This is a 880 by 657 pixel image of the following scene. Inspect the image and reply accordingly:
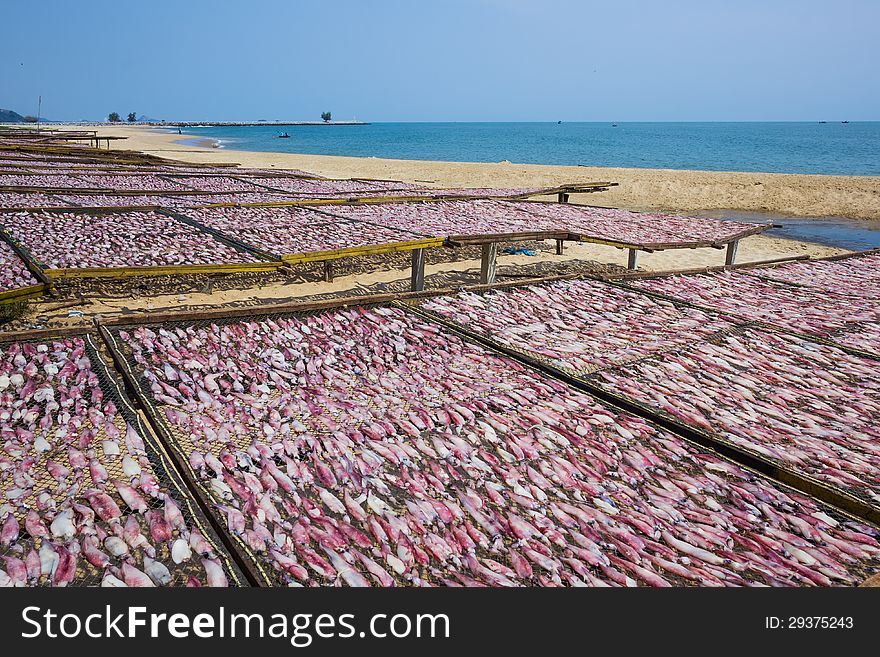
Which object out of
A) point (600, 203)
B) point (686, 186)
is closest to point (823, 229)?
point (600, 203)

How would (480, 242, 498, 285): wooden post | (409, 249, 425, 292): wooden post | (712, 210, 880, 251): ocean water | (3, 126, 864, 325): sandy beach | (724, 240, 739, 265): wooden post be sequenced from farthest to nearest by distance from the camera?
(712, 210, 880, 251): ocean water → (724, 240, 739, 265): wooden post → (480, 242, 498, 285): wooden post → (409, 249, 425, 292): wooden post → (3, 126, 864, 325): sandy beach

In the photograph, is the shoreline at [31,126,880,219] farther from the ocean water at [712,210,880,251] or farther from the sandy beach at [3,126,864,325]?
the ocean water at [712,210,880,251]

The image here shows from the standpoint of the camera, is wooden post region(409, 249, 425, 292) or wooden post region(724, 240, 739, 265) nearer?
wooden post region(409, 249, 425, 292)

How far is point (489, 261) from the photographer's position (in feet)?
36.9

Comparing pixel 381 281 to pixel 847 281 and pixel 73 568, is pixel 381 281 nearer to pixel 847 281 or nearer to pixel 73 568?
pixel 847 281

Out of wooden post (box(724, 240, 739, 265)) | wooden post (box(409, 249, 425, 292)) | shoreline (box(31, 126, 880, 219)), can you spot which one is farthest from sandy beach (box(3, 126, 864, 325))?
wooden post (box(409, 249, 425, 292))

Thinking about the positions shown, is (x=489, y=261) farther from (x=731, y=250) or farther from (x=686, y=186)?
(x=686, y=186)

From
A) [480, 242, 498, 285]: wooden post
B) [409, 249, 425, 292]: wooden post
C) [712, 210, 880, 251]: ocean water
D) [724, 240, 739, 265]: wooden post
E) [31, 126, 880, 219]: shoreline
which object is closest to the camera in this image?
[409, 249, 425, 292]: wooden post

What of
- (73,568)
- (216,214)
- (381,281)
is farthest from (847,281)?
(216,214)

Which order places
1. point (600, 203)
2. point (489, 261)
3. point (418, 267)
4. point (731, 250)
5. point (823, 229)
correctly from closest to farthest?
point (418, 267) → point (489, 261) → point (731, 250) → point (823, 229) → point (600, 203)

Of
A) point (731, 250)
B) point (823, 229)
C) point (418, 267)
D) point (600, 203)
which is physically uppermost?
point (600, 203)

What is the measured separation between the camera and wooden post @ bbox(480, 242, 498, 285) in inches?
440

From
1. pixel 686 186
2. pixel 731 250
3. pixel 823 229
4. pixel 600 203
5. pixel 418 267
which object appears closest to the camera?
pixel 418 267

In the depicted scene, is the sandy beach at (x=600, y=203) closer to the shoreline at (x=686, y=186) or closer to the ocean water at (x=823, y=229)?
the shoreline at (x=686, y=186)
